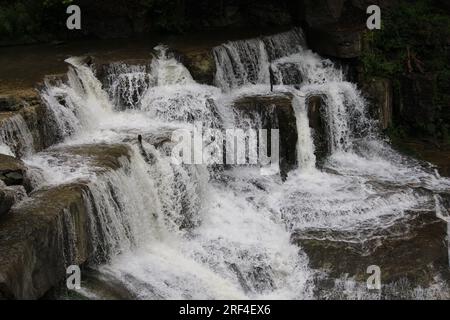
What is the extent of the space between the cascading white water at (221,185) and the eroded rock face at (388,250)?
0.24m

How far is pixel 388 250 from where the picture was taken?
31.7ft

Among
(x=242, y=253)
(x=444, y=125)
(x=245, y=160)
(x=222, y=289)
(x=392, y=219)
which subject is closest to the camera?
(x=222, y=289)

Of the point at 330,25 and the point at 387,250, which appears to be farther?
the point at 330,25

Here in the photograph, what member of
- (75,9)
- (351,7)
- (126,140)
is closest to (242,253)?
(126,140)

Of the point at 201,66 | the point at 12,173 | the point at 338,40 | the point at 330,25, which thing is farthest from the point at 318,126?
the point at 12,173

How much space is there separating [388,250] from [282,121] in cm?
385

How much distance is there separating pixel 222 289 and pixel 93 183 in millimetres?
2447

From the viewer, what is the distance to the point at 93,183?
9180 mm

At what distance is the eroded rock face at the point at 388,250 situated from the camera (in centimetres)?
921

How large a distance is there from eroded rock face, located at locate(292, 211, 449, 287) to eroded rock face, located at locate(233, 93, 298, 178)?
2.49 m

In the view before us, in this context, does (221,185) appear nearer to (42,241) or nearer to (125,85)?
(125,85)
